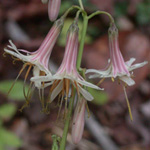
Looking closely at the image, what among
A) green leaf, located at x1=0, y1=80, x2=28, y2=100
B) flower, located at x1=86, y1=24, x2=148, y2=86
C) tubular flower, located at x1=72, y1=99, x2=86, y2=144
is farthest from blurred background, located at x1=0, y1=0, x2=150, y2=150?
flower, located at x1=86, y1=24, x2=148, y2=86

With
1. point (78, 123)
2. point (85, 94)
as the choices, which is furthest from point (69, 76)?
point (78, 123)

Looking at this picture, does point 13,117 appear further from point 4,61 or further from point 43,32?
point 43,32

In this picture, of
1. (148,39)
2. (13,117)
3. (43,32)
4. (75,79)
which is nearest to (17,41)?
(43,32)

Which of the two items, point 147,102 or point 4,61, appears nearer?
point 4,61

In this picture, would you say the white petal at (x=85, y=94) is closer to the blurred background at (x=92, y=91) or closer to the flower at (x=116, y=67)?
the flower at (x=116, y=67)

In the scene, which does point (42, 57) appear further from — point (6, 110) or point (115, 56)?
point (6, 110)

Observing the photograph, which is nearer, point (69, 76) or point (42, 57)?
point (69, 76)

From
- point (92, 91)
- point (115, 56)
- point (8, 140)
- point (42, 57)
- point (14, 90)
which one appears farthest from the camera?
point (92, 91)

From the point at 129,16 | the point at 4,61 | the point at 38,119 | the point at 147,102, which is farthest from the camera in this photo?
the point at 129,16
